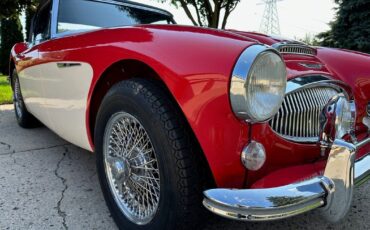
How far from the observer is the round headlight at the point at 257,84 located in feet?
4.37

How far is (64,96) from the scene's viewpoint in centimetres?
234

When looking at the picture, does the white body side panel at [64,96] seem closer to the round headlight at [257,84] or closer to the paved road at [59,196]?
the paved road at [59,196]

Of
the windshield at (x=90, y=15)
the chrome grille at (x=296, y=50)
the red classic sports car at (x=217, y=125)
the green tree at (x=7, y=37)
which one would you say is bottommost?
the green tree at (x=7, y=37)

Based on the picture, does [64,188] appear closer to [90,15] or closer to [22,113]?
[90,15]

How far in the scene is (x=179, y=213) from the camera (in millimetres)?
1468

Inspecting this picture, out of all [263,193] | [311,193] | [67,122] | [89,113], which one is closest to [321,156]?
[311,193]

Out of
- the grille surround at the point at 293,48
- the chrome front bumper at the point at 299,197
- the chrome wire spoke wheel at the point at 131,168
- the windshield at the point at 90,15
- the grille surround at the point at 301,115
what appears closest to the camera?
the chrome front bumper at the point at 299,197

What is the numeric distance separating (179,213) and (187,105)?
17.4 inches

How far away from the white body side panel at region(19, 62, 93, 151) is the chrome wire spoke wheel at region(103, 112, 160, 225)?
0.34 metres

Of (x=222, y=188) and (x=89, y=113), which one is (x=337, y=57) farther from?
(x=89, y=113)

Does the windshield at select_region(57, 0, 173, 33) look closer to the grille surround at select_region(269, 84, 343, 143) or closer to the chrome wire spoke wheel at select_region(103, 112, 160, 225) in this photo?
the chrome wire spoke wheel at select_region(103, 112, 160, 225)

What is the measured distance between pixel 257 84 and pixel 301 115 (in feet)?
1.26

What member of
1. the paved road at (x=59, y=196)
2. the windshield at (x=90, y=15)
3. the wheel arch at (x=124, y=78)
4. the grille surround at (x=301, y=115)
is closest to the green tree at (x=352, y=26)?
the paved road at (x=59, y=196)

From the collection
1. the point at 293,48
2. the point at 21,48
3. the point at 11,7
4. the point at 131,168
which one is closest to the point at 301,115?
the point at 293,48
